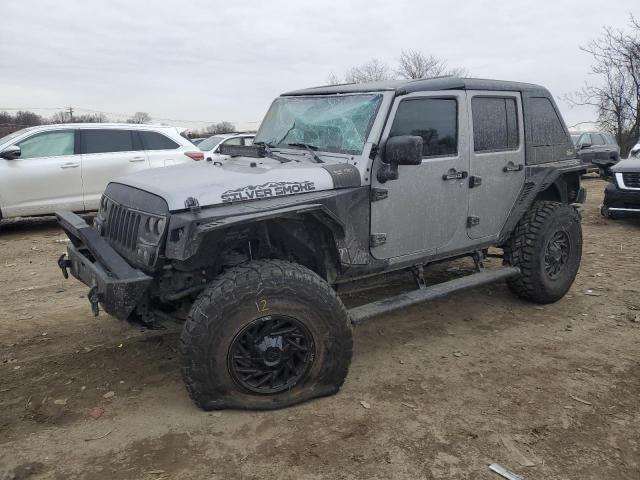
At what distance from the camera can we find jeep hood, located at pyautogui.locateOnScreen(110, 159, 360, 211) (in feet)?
10.0

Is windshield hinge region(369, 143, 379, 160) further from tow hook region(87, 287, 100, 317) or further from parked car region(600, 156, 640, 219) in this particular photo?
parked car region(600, 156, 640, 219)

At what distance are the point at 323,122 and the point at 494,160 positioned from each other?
1.49m

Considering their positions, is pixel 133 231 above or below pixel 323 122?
below

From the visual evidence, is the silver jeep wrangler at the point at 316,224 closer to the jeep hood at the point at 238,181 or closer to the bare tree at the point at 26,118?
the jeep hood at the point at 238,181

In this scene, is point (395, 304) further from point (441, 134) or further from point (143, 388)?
point (143, 388)

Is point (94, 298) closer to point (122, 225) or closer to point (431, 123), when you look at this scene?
point (122, 225)

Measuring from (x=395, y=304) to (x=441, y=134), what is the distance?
135 centimetres

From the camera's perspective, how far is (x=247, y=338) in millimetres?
3094

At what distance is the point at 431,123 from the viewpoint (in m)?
4.05

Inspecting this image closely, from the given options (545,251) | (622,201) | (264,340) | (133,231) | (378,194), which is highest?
(378,194)

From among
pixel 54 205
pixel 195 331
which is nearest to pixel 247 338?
pixel 195 331

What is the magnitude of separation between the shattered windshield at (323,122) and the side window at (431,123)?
22 cm

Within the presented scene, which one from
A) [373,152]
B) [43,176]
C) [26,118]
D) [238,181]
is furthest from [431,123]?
[26,118]

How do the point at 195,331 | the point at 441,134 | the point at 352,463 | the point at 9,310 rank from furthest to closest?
the point at 9,310
the point at 441,134
the point at 195,331
the point at 352,463
